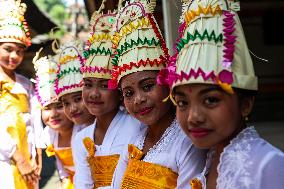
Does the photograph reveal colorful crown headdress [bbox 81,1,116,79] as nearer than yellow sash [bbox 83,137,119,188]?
No

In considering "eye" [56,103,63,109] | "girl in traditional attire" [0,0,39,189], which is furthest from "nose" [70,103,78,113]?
"girl in traditional attire" [0,0,39,189]

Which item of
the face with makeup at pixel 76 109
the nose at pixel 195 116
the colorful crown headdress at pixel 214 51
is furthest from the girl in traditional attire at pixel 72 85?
the nose at pixel 195 116

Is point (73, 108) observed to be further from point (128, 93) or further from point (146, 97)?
point (146, 97)

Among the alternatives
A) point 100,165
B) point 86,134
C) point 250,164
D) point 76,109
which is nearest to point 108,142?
point 100,165

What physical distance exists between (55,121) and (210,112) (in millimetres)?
2656

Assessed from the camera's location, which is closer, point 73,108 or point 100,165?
point 100,165

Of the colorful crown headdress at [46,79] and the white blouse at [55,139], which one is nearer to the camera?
the white blouse at [55,139]

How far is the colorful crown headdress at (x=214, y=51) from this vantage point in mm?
1686

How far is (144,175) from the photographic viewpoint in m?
2.28

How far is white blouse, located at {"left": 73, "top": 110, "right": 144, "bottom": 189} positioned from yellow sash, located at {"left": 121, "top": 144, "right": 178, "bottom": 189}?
38 centimetres

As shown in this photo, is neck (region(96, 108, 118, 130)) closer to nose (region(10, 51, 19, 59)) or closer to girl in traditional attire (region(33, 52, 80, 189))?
girl in traditional attire (region(33, 52, 80, 189))

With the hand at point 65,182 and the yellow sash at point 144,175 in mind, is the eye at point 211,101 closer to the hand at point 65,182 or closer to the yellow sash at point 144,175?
the yellow sash at point 144,175

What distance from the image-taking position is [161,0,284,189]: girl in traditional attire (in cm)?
164

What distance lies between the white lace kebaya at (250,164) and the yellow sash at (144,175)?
45 centimetres
